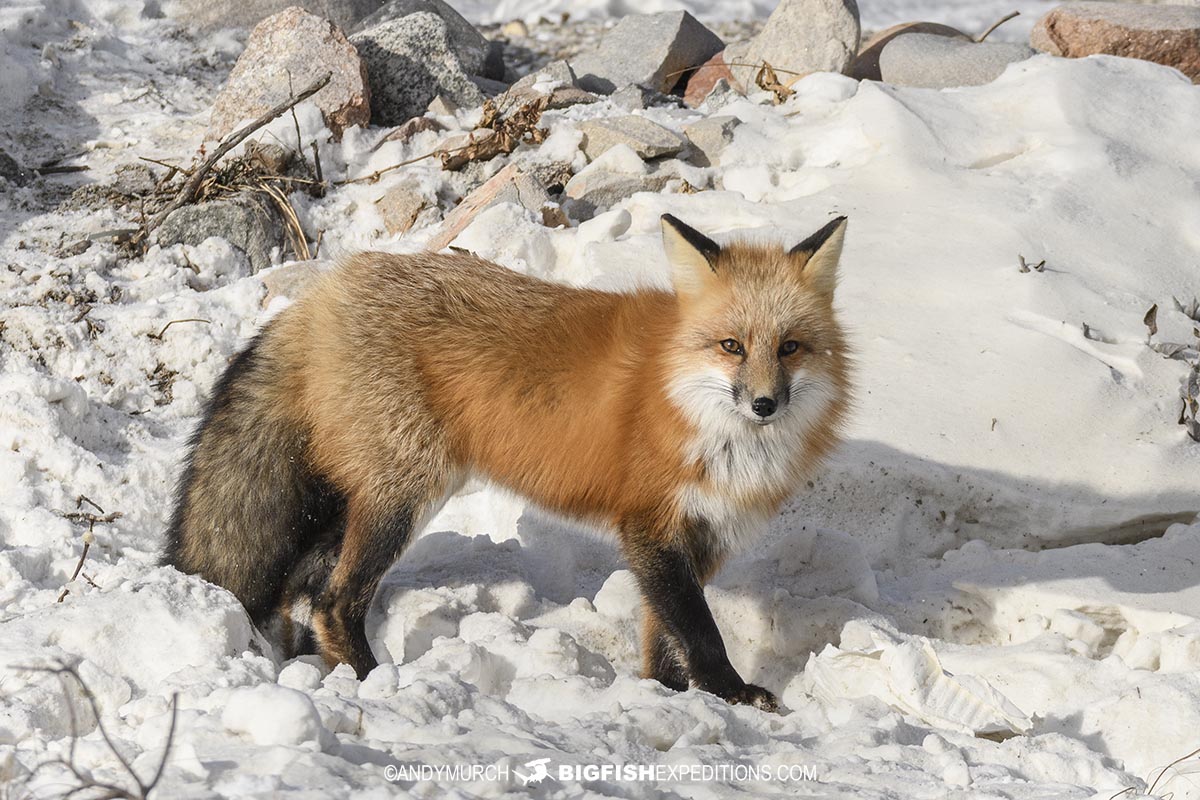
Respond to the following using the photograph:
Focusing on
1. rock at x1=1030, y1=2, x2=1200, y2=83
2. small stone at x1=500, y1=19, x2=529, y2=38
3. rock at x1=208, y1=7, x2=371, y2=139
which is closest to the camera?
rock at x1=208, y1=7, x2=371, y2=139

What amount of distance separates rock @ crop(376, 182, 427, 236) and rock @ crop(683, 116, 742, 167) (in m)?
1.57

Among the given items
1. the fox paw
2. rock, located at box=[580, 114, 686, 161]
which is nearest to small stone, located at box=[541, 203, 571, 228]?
rock, located at box=[580, 114, 686, 161]

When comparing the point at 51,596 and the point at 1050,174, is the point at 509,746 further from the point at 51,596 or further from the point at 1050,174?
the point at 1050,174

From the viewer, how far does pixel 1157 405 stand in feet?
15.5

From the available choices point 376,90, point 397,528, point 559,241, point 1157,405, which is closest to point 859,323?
point 1157,405

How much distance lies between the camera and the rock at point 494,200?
19.7ft

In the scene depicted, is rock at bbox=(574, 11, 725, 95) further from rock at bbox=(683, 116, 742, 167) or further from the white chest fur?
the white chest fur

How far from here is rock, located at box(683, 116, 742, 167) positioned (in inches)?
259

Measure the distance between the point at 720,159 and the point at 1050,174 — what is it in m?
1.74

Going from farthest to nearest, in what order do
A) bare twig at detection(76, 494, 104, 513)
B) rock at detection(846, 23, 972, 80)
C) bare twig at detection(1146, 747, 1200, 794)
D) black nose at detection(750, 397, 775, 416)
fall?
rock at detection(846, 23, 972, 80), bare twig at detection(76, 494, 104, 513), black nose at detection(750, 397, 775, 416), bare twig at detection(1146, 747, 1200, 794)

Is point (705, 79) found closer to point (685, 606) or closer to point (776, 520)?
point (776, 520)

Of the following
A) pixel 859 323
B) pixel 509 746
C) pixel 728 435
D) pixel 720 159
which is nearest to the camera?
pixel 509 746

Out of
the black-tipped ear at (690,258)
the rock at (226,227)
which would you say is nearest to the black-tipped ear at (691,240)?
the black-tipped ear at (690,258)

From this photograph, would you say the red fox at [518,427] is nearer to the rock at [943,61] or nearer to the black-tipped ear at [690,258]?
the black-tipped ear at [690,258]
